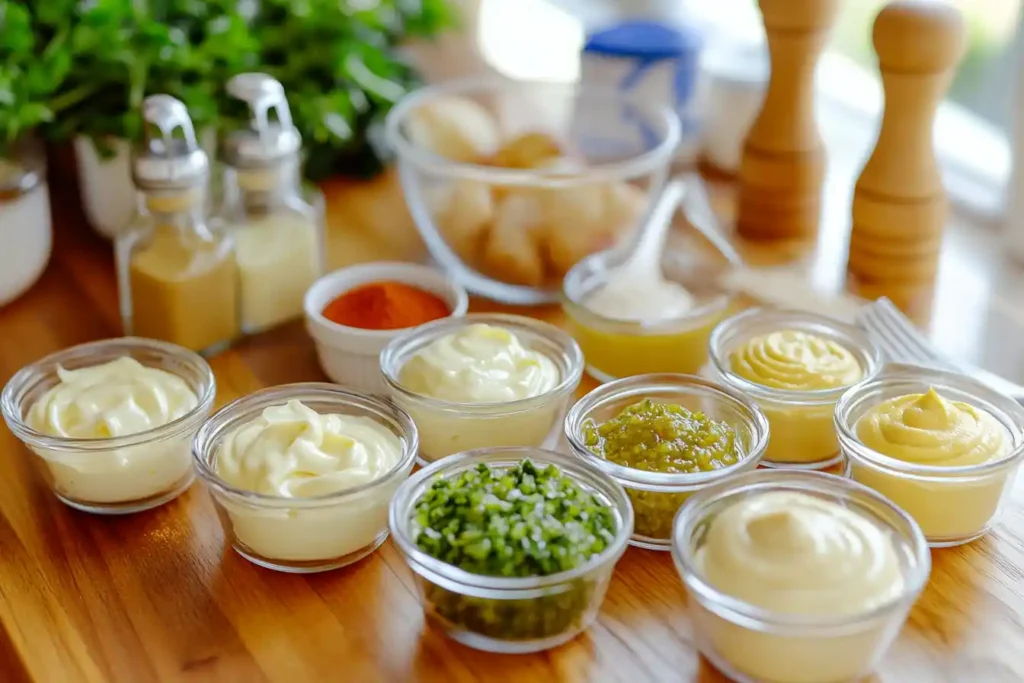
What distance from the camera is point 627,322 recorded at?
1228 millimetres

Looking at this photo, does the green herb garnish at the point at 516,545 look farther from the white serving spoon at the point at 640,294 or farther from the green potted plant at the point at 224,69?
the green potted plant at the point at 224,69

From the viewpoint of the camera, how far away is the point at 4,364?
1.29 metres

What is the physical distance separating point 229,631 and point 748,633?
0.40 m

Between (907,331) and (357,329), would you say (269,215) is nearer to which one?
(357,329)

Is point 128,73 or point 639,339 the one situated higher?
point 128,73

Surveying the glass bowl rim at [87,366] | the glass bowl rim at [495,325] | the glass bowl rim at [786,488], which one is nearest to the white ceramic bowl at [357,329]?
the glass bowl rim at [495,325]

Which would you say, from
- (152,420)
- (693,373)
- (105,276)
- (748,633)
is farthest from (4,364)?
(748,633)

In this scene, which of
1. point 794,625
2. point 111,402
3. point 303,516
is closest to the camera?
point 794,625

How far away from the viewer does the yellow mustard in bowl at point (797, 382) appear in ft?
3.65

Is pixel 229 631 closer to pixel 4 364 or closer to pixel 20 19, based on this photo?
pixel 4 364

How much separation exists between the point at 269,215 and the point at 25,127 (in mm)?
283

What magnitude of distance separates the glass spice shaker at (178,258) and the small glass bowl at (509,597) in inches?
16.2

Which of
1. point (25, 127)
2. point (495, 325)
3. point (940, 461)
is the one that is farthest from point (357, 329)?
point (940, 461)

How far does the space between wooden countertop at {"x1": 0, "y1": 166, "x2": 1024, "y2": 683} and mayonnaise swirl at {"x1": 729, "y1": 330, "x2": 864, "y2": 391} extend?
0.19 metres
